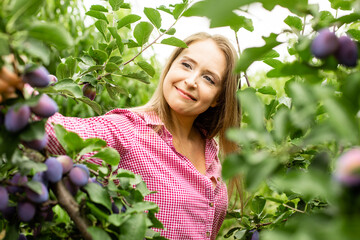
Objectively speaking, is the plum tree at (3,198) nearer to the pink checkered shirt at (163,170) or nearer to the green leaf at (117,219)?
the green leaf at (117,219)

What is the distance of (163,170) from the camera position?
1424 mm

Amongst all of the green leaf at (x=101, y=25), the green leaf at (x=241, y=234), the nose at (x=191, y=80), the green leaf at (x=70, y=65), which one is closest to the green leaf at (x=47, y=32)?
the green leaf at (x=70, y=65)

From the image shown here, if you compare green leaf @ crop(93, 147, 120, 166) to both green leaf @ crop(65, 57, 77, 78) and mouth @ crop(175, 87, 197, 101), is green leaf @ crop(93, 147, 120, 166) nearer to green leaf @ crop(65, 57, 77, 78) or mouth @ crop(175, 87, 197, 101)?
green leaf @ crop(65, 57, 77, 78)

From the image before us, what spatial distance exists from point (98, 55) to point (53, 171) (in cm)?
58

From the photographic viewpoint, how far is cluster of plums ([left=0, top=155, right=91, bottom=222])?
61 cm

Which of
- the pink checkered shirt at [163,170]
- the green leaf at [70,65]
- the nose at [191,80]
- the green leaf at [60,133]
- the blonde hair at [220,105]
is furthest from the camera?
the blonde hair at [220,105]

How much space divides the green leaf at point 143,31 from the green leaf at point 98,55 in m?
0.11

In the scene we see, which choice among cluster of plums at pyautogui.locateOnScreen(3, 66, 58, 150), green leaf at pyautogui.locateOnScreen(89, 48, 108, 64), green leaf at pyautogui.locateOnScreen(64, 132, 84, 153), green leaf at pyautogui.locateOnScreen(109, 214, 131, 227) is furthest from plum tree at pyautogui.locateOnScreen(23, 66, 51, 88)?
green leaf at pyautogui.locateOnScreen(89, 48, 108, 64)

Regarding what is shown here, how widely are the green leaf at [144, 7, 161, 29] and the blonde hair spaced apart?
0.51 meters

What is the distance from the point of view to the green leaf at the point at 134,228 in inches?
23.4

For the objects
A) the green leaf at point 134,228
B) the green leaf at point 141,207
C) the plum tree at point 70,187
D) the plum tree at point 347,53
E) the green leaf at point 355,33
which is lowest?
the green leaf at point 141,207

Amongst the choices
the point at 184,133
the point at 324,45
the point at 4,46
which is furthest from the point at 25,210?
the point at 184,133

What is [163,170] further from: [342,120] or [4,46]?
[342,120]

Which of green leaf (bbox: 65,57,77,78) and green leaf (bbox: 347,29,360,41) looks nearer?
green leaf (bbox: 347,29,360,41)
